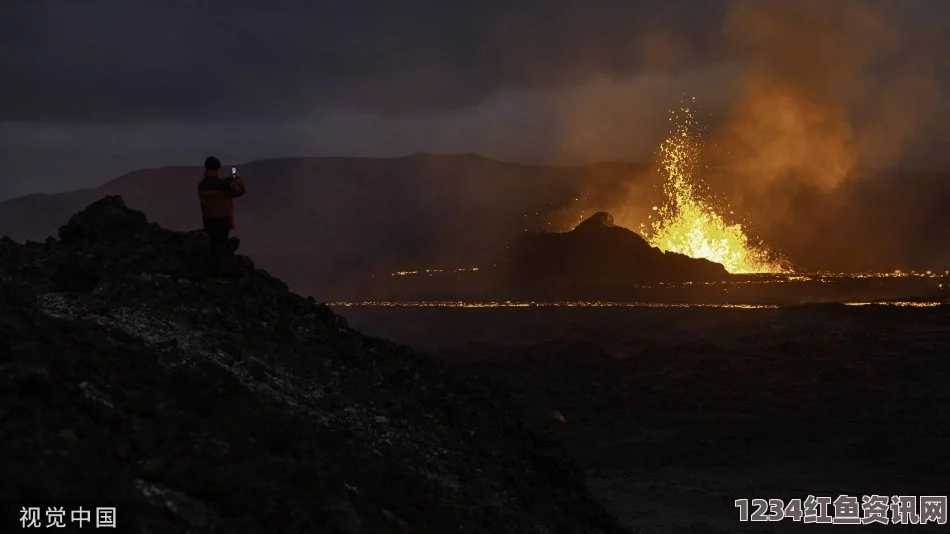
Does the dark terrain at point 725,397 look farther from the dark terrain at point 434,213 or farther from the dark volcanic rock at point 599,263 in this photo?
the dark terrain at point 434,213

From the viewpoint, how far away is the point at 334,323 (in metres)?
12.2

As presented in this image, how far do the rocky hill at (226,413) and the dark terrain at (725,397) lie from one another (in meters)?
4.95

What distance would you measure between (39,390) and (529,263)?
45684 mm

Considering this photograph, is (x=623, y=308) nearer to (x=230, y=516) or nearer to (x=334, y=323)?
(x=334, y=323)

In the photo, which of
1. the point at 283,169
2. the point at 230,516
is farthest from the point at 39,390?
the point at 283,169

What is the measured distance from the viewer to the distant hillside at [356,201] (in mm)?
104438

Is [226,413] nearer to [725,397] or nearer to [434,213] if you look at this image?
[725,397]

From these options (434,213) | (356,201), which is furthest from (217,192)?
(356,201)

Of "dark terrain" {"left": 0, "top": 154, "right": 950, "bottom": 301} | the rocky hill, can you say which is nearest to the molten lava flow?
"dark terrain" {"left": 0, "top": 154, "right": 950, "bottom": 301}

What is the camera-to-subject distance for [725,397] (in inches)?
931

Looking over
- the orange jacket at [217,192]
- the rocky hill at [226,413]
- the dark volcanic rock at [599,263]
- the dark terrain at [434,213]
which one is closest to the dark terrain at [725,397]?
the rocky hill at [226,413]

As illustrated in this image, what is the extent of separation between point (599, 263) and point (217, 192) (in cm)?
3886

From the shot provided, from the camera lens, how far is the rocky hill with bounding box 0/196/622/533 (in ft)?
19.8

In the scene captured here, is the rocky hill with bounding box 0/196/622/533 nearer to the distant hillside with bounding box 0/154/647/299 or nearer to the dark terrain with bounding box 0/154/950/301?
the dark terrain with bounding box 0/154/950/301
